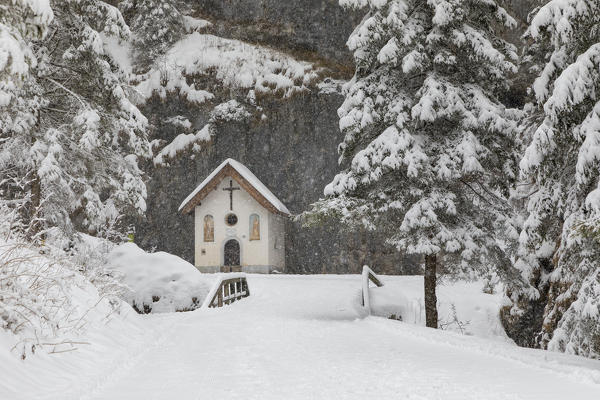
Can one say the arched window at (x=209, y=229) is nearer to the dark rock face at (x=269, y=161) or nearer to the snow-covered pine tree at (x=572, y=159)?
the dark rock face at (x=269, y=161)

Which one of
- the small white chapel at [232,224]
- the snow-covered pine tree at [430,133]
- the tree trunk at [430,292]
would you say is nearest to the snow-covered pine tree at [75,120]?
the snow-covered pine tree at [430,133]


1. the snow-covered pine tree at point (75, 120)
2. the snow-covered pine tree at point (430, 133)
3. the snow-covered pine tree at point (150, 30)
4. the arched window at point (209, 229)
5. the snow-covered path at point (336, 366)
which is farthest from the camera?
the snow-covered pine tree at point (150, 30)

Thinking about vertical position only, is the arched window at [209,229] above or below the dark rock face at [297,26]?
below

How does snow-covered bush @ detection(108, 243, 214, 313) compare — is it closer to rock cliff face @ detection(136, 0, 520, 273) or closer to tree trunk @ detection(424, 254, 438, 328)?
tree trunk @ detection(424, 254, 438, 328)

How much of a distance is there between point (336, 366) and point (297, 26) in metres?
32.2

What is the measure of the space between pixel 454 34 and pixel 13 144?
38.0 feet

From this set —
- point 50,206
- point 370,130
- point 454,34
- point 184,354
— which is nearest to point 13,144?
point 50,206

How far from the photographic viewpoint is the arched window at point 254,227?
1236 inches

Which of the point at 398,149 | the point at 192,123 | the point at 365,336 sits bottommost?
the point at 365,336

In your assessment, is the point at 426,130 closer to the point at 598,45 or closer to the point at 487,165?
the point at 487,165

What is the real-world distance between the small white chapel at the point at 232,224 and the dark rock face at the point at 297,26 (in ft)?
31.4

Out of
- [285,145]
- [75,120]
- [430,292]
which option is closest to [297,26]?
[285,145]

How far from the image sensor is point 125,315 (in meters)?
9.98

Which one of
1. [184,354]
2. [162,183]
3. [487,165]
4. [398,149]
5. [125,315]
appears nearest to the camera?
[184,354]
